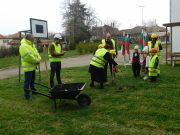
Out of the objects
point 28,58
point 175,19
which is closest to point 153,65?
point 28,58

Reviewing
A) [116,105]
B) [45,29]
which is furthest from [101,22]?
[116,105]

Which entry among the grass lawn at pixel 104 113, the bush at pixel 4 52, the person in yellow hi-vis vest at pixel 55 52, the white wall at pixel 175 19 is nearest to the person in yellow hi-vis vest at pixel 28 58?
the grass lawn at pixel 104 113

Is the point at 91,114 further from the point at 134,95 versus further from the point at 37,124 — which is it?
the point at 134,95

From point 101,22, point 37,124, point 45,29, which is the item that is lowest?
point 37,124

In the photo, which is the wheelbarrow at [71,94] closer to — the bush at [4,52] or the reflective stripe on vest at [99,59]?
the reflective stripe on vest at [99,59]

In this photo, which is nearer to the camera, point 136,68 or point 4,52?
point 136,68

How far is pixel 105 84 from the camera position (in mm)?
9781

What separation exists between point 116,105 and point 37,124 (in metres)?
2.18

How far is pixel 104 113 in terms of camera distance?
6441 mm

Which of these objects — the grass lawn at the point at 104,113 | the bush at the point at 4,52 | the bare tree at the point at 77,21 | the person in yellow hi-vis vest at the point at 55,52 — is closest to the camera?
the grass lawn at the point at 104,113

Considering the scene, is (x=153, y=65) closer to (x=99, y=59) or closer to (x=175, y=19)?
(x=99, y=59)

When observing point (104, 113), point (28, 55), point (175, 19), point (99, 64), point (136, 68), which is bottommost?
point (104, 113)

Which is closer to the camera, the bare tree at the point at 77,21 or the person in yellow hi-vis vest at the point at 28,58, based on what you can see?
the person in yellow hi-vis vest at the point at 28,58

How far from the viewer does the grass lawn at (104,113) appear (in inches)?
213
